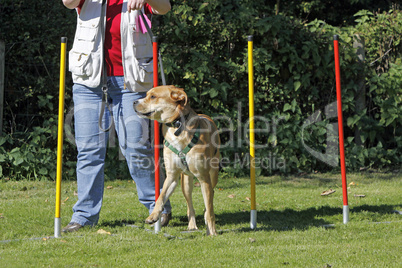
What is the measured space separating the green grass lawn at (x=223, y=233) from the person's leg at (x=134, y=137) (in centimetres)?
39

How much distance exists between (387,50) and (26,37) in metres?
5.83

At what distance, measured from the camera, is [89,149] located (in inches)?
184

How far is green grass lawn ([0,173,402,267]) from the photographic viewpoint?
12.0 feet

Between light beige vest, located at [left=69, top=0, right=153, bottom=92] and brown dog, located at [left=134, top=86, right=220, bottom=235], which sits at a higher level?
light beige vest, located at [left=69, top=0, right=153, bottom=92]

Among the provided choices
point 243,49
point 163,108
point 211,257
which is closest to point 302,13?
point 243,49

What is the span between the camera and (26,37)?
7.87 meters

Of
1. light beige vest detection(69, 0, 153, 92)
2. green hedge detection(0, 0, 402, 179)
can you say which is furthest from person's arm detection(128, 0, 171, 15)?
green hedge detection(0, 0, 402, 179)

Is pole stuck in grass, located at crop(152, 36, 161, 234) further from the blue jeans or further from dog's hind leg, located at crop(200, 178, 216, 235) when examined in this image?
dog's hind leg, located at crop(200, 178, 216, 235)

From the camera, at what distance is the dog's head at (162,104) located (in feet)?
14.2

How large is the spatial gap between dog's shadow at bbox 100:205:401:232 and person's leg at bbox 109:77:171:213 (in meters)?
0.38

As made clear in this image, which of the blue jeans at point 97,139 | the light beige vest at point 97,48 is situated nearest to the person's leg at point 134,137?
the blue jeans at point 97,139

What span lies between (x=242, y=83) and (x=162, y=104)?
4.06 m

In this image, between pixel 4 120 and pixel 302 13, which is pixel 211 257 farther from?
pixel 302 13

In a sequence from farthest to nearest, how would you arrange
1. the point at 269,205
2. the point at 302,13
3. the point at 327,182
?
1. the point at 302,13
2. the point at 327,182
3. the point at 269,205
